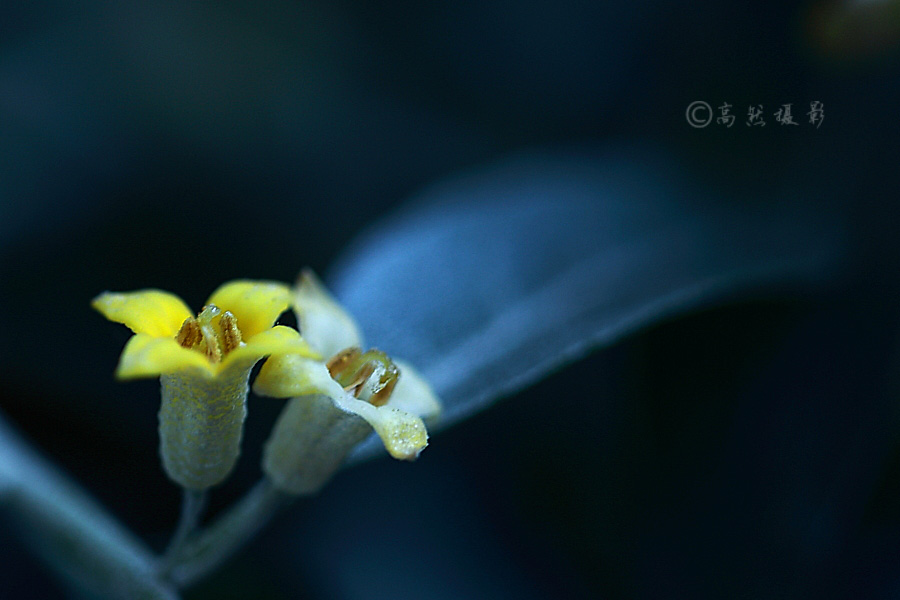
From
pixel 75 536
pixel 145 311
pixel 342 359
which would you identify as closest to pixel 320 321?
pixel 342 359

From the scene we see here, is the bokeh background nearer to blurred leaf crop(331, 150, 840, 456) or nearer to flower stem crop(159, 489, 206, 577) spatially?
blurred leaf crop(331, 150, 840, 456)

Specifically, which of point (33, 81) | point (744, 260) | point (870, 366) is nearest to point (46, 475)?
point (33, 81)

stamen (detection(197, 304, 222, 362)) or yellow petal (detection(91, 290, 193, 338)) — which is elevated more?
yellow petal (detection(91, 290, 193, 338))

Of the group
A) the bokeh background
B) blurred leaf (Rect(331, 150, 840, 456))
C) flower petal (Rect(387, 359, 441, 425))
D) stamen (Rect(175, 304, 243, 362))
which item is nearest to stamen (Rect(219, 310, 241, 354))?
stamen (Rect(175, 304, 243, 362))

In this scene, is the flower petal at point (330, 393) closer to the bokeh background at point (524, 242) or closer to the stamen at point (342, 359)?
the stamen at point (342, 359)

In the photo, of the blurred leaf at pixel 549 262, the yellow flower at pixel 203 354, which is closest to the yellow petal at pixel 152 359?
the yellow flower at pixel 203 354
